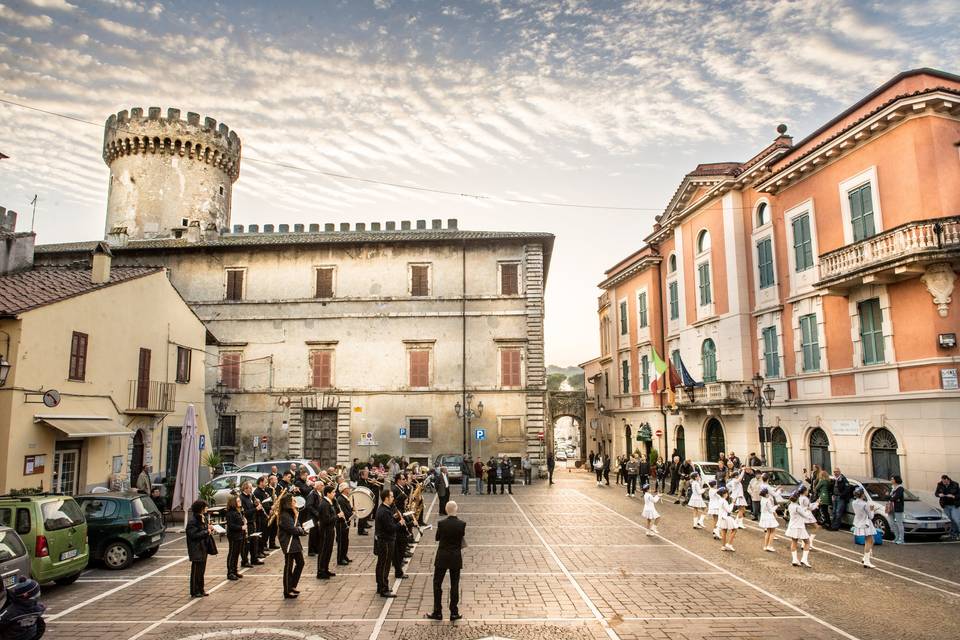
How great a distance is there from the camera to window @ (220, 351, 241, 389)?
36656 millimetres

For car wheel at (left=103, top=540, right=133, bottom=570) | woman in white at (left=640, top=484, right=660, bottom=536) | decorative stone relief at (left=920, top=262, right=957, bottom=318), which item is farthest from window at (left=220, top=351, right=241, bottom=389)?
decorative stone relief at (left=920, top=262, right=957, bottom=318)

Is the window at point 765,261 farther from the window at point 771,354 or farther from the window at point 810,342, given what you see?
the window at point 810,342

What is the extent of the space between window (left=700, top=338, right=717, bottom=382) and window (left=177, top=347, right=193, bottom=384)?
24.2 meters

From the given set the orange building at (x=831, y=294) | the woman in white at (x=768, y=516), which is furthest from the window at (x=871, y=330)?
the woman in white at (x=768, y=516)

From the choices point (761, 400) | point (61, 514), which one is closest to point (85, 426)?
point (61, 514)

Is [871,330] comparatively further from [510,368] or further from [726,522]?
[510,368]

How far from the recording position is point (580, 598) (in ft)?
35.2

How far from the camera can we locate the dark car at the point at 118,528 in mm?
13578

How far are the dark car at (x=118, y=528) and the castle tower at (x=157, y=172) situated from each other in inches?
1357

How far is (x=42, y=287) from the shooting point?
21.1 meters

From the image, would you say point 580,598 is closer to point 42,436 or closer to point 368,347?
point 42,436

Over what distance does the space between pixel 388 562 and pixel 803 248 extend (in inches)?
815

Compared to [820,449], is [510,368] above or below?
above

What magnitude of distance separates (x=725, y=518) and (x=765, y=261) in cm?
1538
